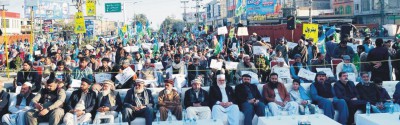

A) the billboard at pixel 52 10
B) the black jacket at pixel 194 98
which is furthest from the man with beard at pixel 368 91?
the billboard at pixel 52 10

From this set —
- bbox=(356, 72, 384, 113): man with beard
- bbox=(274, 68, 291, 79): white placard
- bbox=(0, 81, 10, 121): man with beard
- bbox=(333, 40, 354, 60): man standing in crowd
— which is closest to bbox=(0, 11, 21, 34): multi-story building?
bbox=(333, 40, 354, 60): man standing in crowd

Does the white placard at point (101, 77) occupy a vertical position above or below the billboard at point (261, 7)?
below

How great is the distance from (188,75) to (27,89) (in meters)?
4.49

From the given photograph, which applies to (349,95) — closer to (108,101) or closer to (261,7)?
(108,101)

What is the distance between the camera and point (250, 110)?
8461 mm

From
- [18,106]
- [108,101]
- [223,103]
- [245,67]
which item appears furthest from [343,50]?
[18,106]

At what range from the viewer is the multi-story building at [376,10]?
170ft

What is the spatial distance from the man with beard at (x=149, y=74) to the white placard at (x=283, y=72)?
9.44 feet

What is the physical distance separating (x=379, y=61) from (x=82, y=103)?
703 cm

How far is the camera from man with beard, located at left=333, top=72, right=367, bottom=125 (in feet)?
28.5

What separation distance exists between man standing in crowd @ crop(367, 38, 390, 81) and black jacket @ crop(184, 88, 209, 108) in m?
4.63

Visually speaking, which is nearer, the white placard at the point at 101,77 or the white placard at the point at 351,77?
the white placard at the point at 351,77

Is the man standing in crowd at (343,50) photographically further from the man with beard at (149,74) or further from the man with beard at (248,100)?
the man with beard at (149,74)

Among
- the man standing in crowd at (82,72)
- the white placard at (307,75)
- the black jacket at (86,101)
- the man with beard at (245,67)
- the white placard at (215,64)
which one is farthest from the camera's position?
the white placard at (215,64)
